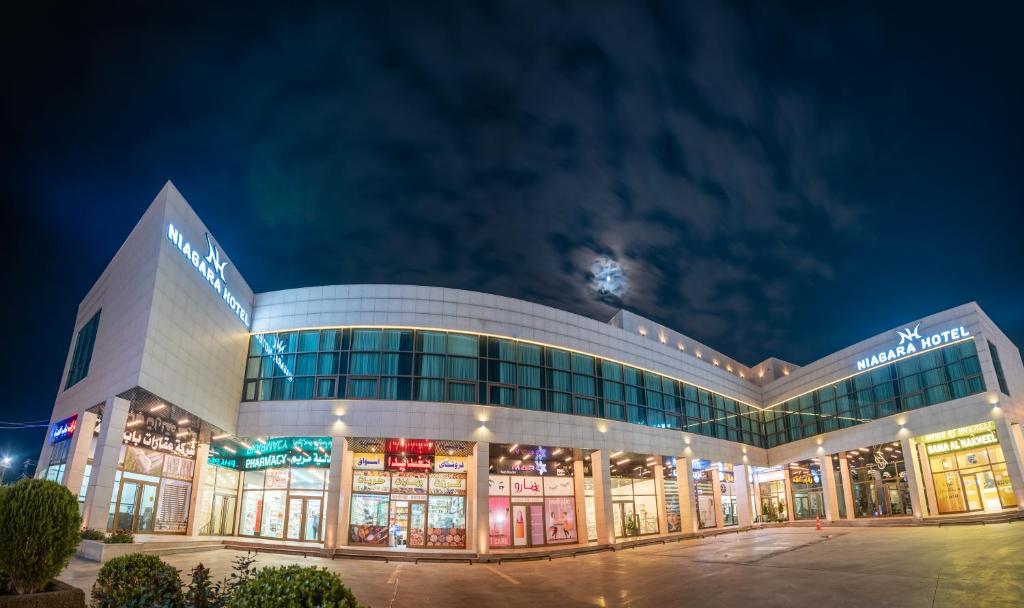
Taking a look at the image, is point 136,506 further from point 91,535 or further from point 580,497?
point 580,497

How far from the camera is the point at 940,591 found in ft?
40.6

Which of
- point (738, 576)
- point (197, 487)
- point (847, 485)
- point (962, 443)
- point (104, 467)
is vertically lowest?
point (738, 576)

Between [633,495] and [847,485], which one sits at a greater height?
[847,485]

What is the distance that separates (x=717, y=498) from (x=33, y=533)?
41.4 m

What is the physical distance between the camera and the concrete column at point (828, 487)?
139ft

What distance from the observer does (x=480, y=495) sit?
2820 cm

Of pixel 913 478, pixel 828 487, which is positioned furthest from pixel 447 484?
pixel 828 487

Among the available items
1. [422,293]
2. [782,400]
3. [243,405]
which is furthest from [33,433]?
[782,400]

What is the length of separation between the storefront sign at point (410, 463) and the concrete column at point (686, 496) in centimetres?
1810

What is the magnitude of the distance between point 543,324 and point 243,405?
16.6 meters

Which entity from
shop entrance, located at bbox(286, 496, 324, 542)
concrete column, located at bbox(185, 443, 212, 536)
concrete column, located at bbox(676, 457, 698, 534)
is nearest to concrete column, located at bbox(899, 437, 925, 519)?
concrete column, located at bbox(676, 457, 698, 534)

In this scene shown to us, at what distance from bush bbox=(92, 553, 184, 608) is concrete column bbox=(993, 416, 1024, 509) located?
40.6 meters

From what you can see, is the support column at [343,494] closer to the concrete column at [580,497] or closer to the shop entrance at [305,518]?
the shop entrance at [305,518]

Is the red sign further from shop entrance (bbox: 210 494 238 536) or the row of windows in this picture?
the row of windows
